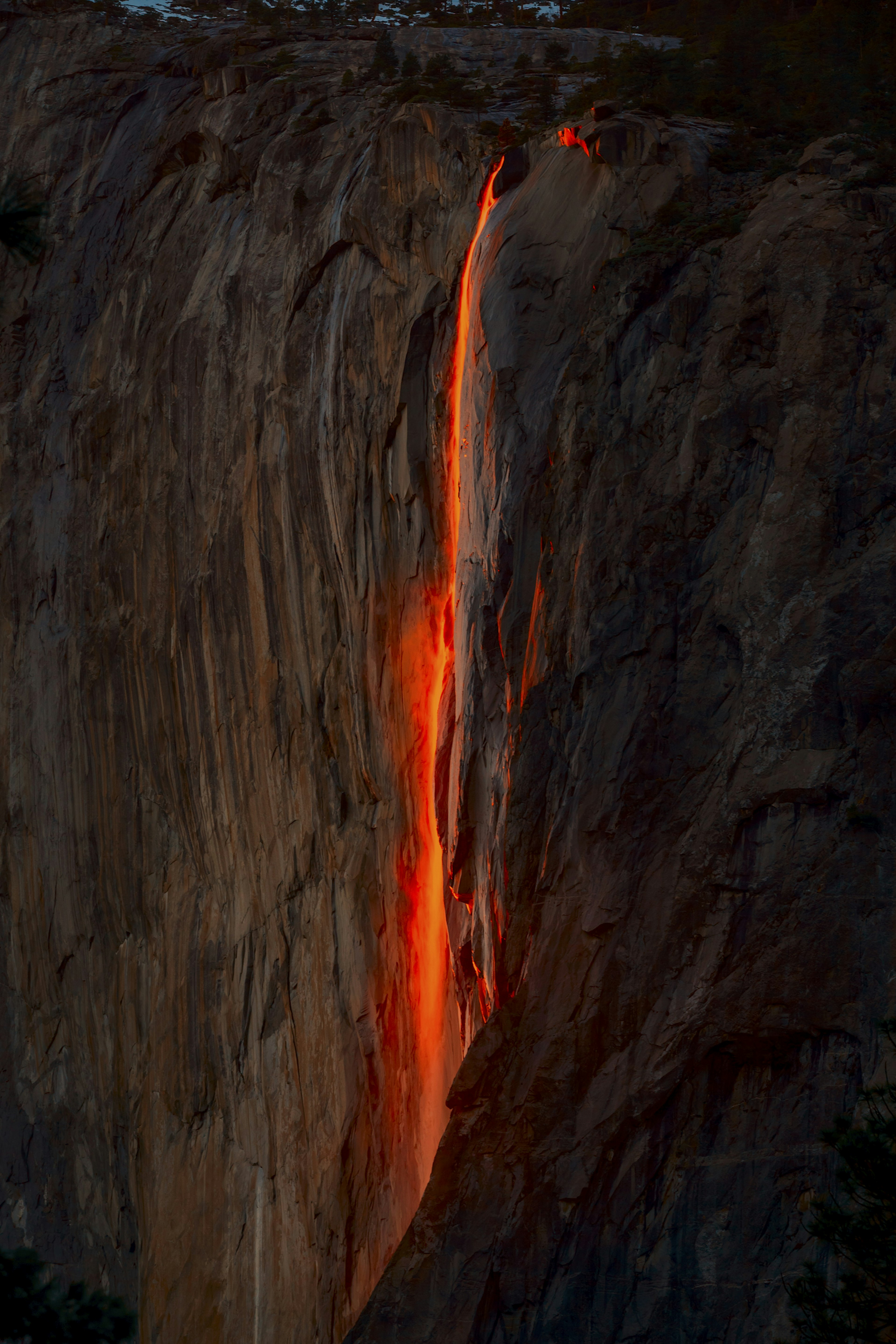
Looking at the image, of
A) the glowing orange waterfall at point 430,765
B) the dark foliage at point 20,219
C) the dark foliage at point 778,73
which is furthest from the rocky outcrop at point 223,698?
the dark foliage at point 20,219

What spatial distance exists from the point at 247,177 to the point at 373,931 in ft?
54.7

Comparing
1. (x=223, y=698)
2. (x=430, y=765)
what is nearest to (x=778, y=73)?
(x=430, y=765)

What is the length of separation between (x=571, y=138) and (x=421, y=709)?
9.35 m

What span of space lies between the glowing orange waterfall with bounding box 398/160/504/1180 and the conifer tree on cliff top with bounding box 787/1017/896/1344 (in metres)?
10.3

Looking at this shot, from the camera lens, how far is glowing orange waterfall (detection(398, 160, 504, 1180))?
74.8 ft

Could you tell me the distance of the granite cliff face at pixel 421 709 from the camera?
16.0 m

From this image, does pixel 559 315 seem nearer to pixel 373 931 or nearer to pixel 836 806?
pixel 836 806

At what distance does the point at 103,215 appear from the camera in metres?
34.8

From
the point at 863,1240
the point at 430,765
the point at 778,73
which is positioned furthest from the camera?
the point at 778,73

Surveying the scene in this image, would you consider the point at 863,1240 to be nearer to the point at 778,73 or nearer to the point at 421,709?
the point at 421,709

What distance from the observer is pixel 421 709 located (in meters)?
23.7

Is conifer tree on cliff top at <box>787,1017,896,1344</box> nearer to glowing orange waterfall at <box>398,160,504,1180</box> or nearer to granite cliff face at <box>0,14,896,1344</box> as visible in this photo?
granite cliff face at <box>0,14,896,1344</box>

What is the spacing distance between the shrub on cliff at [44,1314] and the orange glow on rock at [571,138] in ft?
56.0

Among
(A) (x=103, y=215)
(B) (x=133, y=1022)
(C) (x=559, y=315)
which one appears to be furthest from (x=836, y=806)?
(A) (x=103, y=215)
